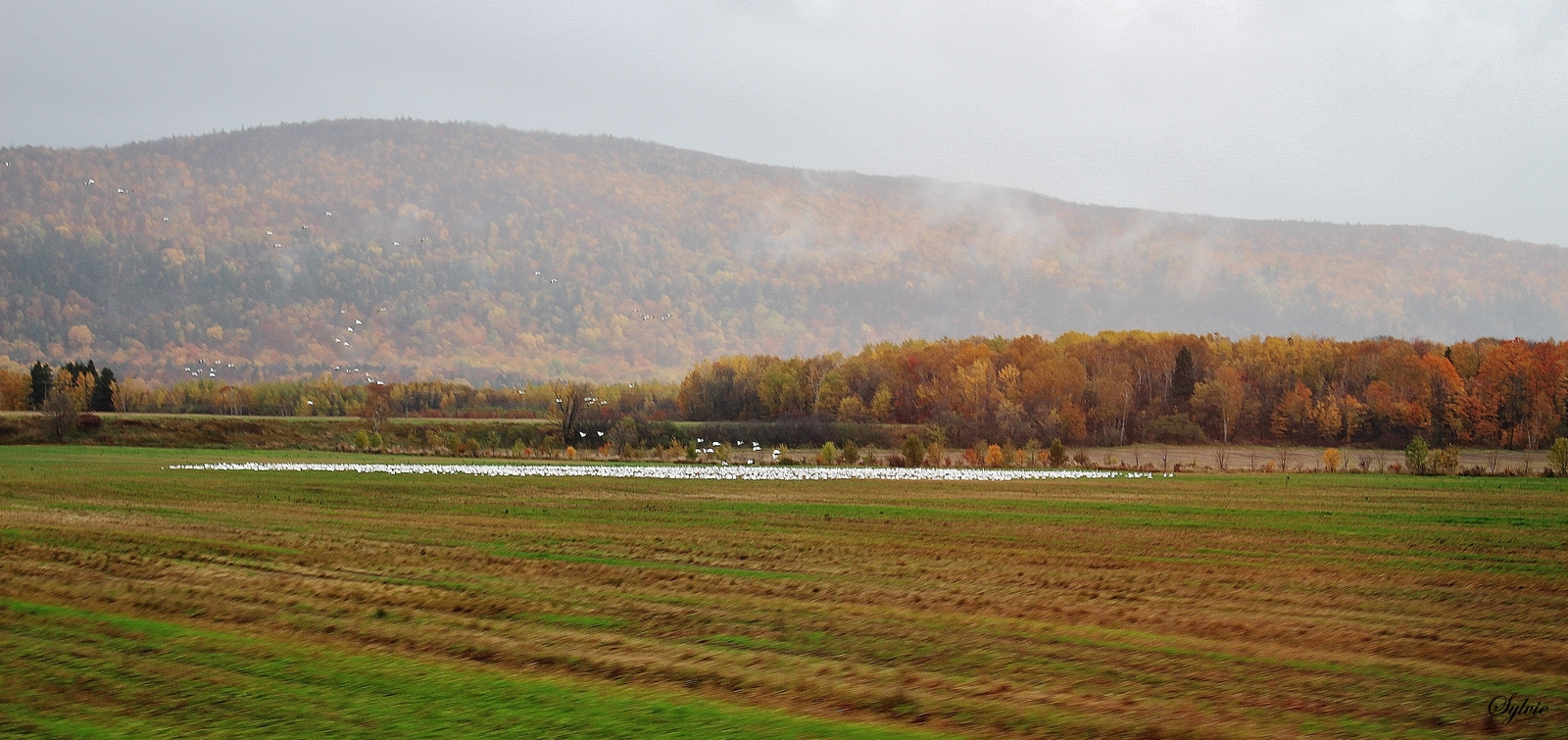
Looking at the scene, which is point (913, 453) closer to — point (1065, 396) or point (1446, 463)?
point (1446, 463)

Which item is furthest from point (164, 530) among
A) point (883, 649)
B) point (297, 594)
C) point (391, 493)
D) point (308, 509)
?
point (883, 649)

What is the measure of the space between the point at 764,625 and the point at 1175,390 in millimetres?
98631

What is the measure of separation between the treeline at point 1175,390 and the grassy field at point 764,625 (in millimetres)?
62780

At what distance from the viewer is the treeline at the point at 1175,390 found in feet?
287

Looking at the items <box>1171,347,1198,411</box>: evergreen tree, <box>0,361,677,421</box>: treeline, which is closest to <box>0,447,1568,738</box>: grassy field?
<box>1171,347,1198,411</box>: evergreen tree

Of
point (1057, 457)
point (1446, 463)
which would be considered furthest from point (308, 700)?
point (1446, 463)

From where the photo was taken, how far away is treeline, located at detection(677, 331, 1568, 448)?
87.6 meters

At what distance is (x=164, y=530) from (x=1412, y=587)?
73.2ft

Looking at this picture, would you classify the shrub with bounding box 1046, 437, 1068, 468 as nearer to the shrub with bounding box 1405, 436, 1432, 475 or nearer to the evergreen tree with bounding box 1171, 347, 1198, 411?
the shrub with bounding box 1405, 436, 1432, 475

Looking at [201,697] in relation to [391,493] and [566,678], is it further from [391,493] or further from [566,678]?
[391,493]

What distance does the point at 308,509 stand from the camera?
29078 mm

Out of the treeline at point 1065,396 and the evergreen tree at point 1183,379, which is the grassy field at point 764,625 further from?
the evergreen tree at point 1183,379

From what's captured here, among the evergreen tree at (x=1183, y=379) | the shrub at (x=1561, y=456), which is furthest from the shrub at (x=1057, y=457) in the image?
the evergreen tree at (x=1183, y=379)

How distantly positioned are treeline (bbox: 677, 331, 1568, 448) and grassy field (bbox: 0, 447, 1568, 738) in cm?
6278
